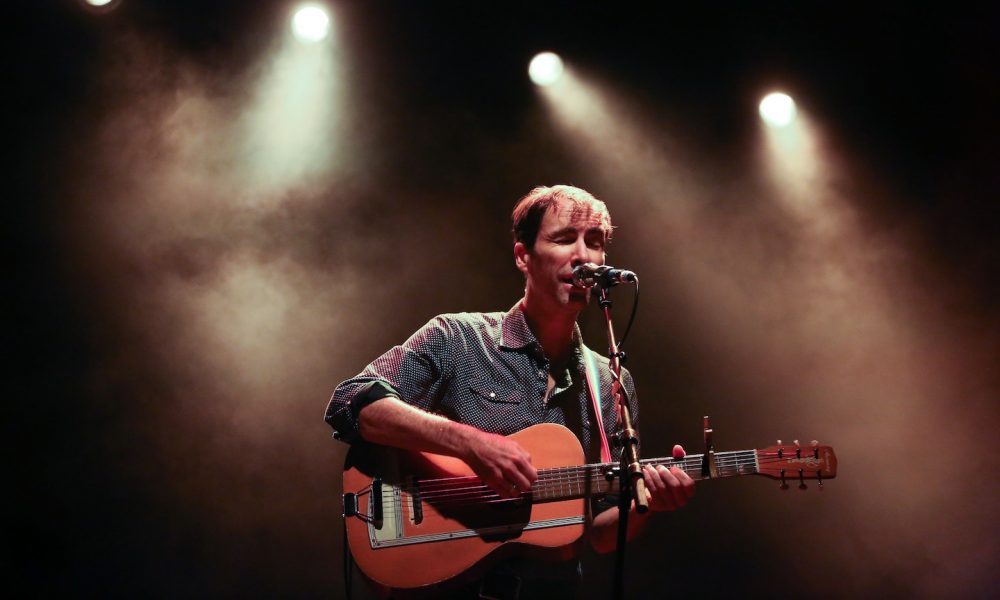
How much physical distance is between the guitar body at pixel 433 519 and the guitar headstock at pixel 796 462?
90cm

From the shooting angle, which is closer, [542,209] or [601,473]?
[601,473]

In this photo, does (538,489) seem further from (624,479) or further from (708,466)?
(708,466)

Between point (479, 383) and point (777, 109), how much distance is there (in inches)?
178

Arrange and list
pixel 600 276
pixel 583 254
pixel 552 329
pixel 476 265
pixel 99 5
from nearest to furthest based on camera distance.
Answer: pixel 600 276 < pixel 583 254 < pixel 552 329 < pixel 99 5 < pixel 476 265

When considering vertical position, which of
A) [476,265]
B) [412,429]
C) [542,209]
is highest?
[476,265]

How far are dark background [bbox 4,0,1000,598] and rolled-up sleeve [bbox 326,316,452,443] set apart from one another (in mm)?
2019

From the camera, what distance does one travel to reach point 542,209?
3.54 meters

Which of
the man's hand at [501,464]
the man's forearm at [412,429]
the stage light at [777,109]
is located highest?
the stage light at [777,109]

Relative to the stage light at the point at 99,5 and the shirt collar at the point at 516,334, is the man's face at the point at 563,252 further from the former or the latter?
the stage light at the point at 99,5

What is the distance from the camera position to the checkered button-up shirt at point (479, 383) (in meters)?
2.93

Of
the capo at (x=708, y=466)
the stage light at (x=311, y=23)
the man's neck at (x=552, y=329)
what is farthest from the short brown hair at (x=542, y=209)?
the stage light at (x=311, y=23)

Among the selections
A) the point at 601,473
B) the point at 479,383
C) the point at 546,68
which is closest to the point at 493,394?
the point at 479,383

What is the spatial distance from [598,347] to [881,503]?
7.88 ft

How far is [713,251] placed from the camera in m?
5.66
